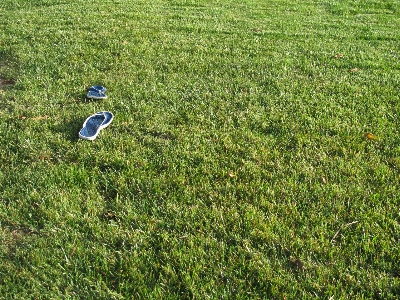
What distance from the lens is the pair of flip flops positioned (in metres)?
4.95

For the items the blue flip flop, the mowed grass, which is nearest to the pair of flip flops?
the mowed grass

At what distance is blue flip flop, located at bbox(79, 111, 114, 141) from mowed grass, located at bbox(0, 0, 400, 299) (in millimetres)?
85

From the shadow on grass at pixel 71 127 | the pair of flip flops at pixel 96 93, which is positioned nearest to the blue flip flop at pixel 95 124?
the shadow on grass at pixel 71 127

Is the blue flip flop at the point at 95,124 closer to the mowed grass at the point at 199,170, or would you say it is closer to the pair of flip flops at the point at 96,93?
the mowed grass at the point at 199,170

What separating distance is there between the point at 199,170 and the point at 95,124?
130 cm

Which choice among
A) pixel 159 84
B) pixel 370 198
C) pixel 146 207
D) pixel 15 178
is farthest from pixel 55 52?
pixel 370 198

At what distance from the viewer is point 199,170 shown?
3752mm

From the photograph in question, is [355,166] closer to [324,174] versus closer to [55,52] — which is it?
[324,174]

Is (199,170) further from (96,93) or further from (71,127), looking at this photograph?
(96,93)

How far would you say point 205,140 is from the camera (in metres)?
4.17

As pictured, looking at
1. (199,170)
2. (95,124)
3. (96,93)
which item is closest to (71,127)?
(95,124)

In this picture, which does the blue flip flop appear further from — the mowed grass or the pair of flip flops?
the pair of flip flops

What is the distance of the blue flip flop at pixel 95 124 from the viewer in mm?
4164

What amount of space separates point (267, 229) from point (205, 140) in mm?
1344
